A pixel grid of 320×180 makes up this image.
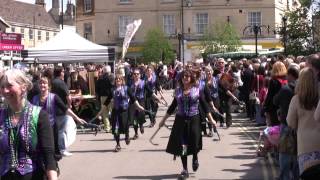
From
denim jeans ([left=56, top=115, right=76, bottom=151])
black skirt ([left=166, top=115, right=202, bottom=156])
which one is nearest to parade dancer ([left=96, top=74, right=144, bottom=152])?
denim jeans ([left=56, top=115, right=76, bottom=151])

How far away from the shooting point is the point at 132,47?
72.9 m

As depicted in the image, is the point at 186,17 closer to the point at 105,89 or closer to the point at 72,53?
the point at 72,53

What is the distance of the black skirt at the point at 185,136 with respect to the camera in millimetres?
10625

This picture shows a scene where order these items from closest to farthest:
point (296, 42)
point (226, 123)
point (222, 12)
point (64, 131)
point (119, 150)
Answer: point (64, 131), point (119, 150), point (226, 123), point (296, 42), point (222, 12)

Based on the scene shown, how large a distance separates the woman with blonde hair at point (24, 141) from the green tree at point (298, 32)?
86.2 ft

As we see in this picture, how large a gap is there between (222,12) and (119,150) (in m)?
58.0

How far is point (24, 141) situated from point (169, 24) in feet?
225

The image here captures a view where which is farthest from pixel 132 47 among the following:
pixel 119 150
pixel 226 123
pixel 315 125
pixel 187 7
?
pixel 315 125

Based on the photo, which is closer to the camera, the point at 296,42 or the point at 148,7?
the point at 296,42

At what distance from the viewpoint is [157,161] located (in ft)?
42.2

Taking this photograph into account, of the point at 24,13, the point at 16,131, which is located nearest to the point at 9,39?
the point at 16,131

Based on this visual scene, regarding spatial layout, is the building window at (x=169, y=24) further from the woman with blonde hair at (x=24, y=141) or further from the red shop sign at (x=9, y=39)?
the woman with blonde hair at (x=24, y=141)

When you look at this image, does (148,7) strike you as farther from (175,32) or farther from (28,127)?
(28,127)

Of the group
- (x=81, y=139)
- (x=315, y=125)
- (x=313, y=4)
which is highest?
(x=313, y=4)
